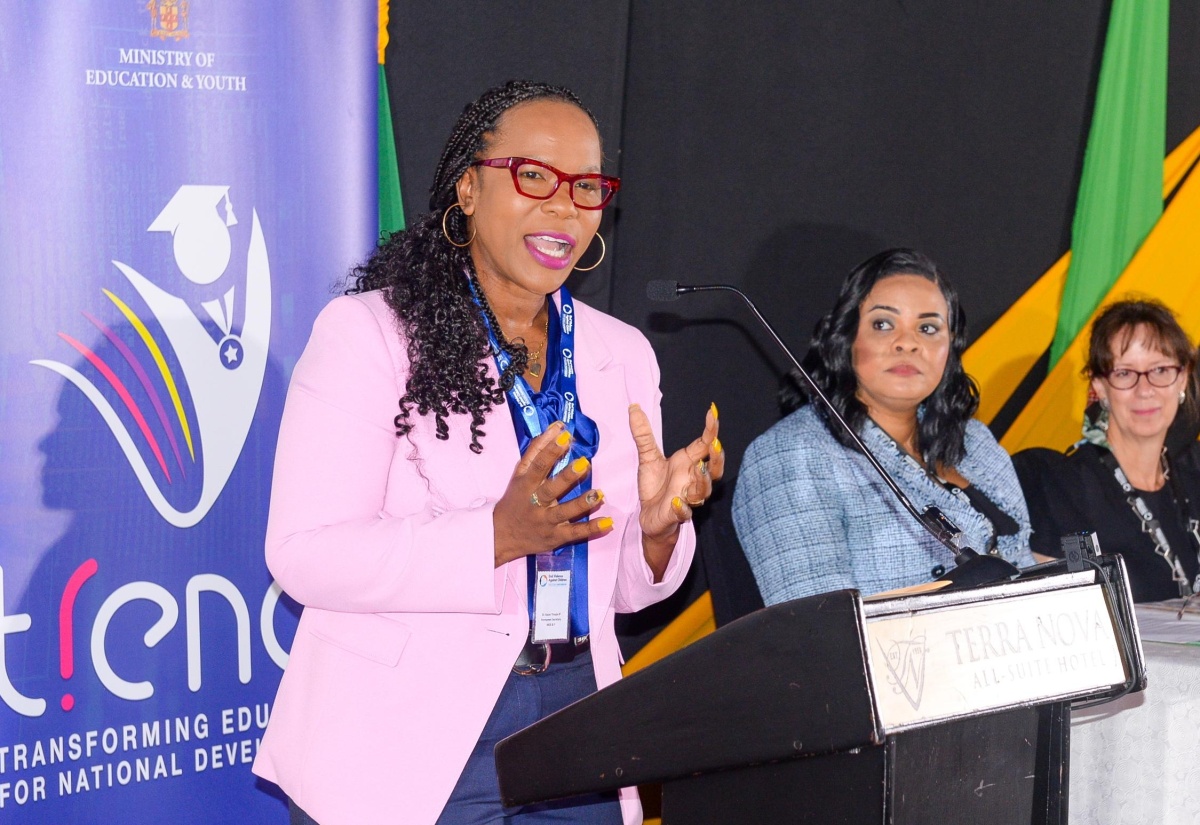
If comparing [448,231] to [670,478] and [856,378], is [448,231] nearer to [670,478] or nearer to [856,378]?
[670,478]

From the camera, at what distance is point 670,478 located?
1476 millimetres

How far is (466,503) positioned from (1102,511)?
2.04 m

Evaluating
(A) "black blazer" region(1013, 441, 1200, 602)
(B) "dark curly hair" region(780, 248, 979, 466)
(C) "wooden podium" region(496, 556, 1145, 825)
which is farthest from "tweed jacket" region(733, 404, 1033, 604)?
(C) "wooden podium" region(496, 556, 1145, 825)

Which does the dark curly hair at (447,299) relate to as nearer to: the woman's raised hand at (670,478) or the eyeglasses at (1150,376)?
the woman's raised hand at (670,478)

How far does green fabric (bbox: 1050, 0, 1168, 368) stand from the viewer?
3.70 metres

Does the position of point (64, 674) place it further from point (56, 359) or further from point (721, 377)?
point (721, 377)

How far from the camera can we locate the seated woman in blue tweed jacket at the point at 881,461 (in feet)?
7.73

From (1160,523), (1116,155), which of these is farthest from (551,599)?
(1116,155)

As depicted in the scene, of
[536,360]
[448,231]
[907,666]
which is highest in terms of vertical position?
[448,231]

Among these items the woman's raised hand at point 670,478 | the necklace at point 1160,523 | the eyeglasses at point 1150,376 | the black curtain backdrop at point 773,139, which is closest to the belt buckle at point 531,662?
the woman's raised hand at point 670,478

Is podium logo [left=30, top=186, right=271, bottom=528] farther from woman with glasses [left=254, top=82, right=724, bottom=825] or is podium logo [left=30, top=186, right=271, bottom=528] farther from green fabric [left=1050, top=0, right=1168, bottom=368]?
green fabric [left=1050, top=0, right=1168, bottom=368]

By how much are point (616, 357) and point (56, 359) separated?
98cm

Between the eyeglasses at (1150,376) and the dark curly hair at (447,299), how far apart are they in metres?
1.92

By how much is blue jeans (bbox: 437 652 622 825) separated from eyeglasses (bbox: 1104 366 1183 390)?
2.02 m
